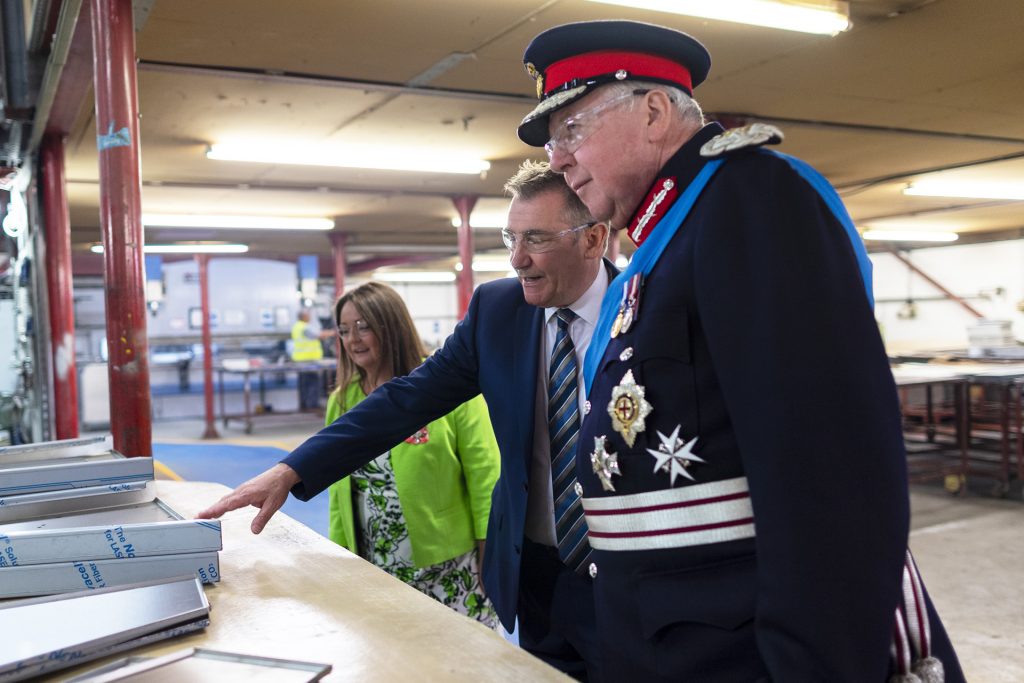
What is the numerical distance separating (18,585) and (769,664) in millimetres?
1347

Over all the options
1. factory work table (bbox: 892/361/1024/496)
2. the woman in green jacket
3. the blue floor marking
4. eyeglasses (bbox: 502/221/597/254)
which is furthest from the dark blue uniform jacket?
factory work table (bbox: 892/361/1024/496)

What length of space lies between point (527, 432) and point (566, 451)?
10 cm

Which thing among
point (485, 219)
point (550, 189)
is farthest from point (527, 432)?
point (485, 219)

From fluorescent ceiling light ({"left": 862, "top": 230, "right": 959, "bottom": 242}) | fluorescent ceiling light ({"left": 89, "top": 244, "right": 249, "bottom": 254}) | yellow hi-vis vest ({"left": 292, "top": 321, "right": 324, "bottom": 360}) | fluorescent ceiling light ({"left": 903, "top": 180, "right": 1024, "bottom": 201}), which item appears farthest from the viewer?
yellow hi-vis vest ({"left": 292, "top": 321, "right": 324, "bottom": 360})

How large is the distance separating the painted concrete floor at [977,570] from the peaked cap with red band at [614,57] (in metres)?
3.78

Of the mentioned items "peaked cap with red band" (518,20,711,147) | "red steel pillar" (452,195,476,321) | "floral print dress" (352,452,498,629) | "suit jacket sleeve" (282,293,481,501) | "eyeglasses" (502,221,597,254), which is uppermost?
"red steel pillar" (452,195,476,321)

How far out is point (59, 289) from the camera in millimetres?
6980

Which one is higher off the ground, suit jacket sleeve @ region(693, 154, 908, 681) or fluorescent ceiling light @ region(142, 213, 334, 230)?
fluorescent ceiling light @ region(142, 213, 334, 230)

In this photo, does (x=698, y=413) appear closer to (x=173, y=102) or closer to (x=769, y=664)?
(x=769, y=664)

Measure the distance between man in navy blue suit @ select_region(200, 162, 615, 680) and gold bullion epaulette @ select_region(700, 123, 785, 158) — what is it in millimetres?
896

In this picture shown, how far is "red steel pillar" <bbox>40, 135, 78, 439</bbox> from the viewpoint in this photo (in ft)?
22.2

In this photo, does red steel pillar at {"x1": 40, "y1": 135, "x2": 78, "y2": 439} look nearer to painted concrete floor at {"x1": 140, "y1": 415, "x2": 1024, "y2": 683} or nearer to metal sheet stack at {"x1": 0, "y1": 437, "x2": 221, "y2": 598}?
metal sheet stack at {"x1": 0, "y1": 437, "x2": 221, "y2": 598}

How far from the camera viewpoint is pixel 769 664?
0.98 m

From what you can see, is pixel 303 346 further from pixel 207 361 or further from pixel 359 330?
pixel 359 330
